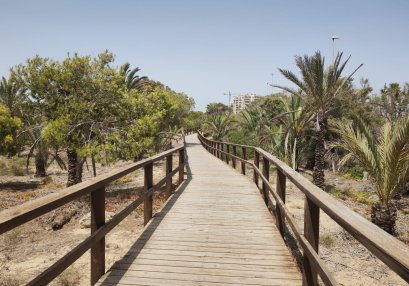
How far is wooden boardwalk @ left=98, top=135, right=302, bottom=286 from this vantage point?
3771 mm

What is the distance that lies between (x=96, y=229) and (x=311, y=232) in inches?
86.1

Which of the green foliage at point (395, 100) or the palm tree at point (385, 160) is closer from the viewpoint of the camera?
the palm tree at point (385, 160)

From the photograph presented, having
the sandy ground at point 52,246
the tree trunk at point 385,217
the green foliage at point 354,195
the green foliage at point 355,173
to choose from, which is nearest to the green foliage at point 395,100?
the green foliage at point 355,173

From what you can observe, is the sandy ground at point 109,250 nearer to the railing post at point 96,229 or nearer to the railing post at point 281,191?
the railing post at point 96,229

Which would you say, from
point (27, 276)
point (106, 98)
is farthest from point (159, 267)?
point (106, 98)

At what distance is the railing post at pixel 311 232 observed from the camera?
3.13m

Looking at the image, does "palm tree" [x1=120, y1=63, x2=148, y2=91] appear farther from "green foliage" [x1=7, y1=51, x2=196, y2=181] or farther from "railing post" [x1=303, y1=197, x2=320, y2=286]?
"railing post" [x1=303, y1=197, x2=320, y2=286]

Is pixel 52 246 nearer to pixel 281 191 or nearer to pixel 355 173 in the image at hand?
pixel 281 191

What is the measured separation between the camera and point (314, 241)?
312cm

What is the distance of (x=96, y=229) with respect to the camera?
3.59 metres

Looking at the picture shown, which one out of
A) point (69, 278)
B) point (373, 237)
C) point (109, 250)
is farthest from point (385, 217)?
point (373, 237)

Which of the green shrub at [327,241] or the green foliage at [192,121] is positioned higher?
the green foliage at [192,121]

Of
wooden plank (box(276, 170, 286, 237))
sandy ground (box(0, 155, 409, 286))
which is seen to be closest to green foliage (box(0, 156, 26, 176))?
sandy ground (box(0, 155, 409, 286))

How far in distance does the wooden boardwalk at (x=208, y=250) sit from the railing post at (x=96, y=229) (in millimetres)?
96
